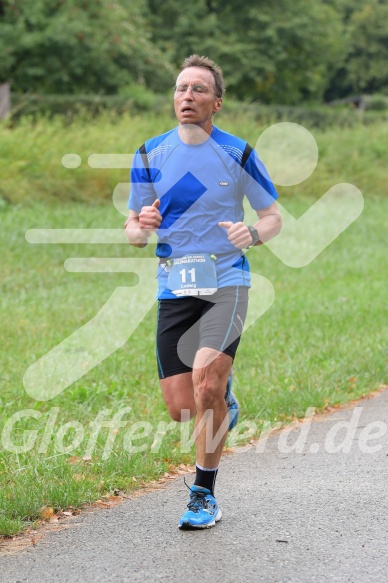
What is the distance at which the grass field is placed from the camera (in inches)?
243

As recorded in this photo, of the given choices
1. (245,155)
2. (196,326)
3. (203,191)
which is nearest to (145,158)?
(203,191)

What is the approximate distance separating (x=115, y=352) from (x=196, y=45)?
39222 millimetres

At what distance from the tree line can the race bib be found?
2675 cm

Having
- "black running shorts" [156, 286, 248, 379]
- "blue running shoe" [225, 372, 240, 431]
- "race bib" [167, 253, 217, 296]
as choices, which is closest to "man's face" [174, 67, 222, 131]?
"race bib" [167, 253, 217, 296]

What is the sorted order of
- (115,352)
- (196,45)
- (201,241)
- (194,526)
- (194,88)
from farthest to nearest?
(196,45) < (115,352) < (194,88) < (201,241) < (194,526)

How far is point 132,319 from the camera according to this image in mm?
11430

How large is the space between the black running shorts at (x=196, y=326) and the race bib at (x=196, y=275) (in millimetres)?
61

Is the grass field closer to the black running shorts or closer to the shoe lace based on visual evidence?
the shoe lace

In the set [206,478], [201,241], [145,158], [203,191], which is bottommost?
[206,478]

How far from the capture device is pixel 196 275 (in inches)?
203

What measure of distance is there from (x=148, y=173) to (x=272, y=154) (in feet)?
61.2

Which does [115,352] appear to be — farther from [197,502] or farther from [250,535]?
[250,535]

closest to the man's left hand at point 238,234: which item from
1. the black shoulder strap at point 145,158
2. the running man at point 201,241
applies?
the running man at point 201,241

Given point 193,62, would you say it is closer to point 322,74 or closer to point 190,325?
point 190,325
